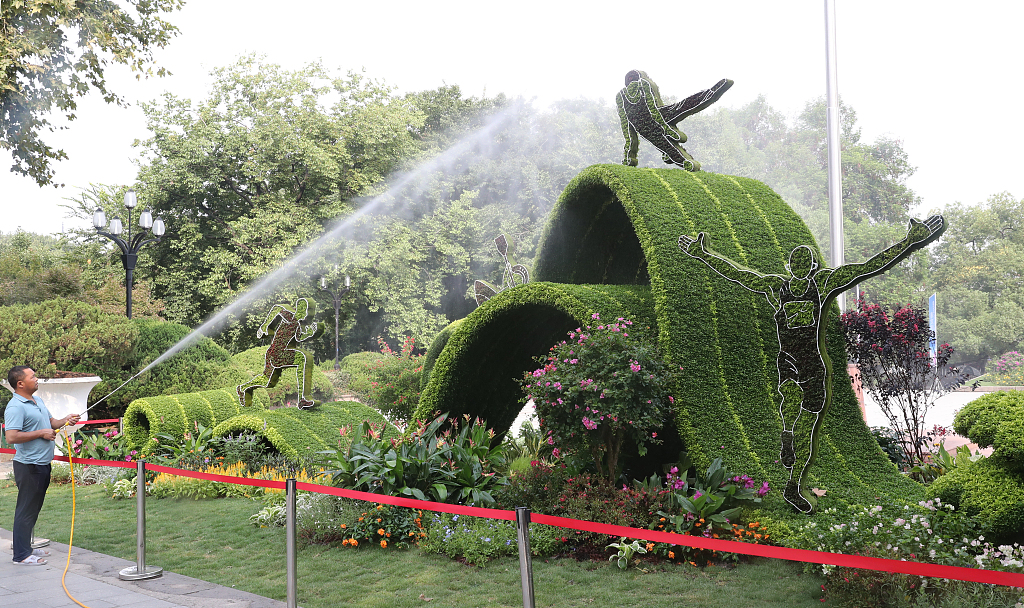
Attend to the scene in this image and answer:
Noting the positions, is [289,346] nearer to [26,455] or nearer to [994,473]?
[26,455]

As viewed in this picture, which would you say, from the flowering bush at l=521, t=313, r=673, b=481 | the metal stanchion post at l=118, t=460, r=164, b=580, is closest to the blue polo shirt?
the metal stanchion post at l=118, t=460, r=164, b=580

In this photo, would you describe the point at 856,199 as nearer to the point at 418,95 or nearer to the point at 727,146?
the point at 727,146

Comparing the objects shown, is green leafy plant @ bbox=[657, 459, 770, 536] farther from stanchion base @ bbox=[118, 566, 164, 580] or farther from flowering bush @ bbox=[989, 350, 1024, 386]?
flowering bush @ bbox=[989, 350, 1024, 386]

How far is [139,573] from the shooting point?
5.28m

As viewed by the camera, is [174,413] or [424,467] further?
[174,413]

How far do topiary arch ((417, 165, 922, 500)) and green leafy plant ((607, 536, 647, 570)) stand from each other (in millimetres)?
903

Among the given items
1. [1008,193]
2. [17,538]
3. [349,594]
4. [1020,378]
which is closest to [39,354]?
[17,538]

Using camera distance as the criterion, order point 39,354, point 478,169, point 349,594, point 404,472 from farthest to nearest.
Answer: point 478,169
point 39,354
point 404,472
point 349,594

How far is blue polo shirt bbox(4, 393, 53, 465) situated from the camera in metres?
5.71

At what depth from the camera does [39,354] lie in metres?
11.1

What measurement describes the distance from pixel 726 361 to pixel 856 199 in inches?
1262

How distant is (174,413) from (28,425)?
13.7ft

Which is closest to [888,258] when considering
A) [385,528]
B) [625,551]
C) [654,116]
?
[625,551]

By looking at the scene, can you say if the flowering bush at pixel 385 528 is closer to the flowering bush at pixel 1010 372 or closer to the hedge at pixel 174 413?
the hedge at pixel 174 413
